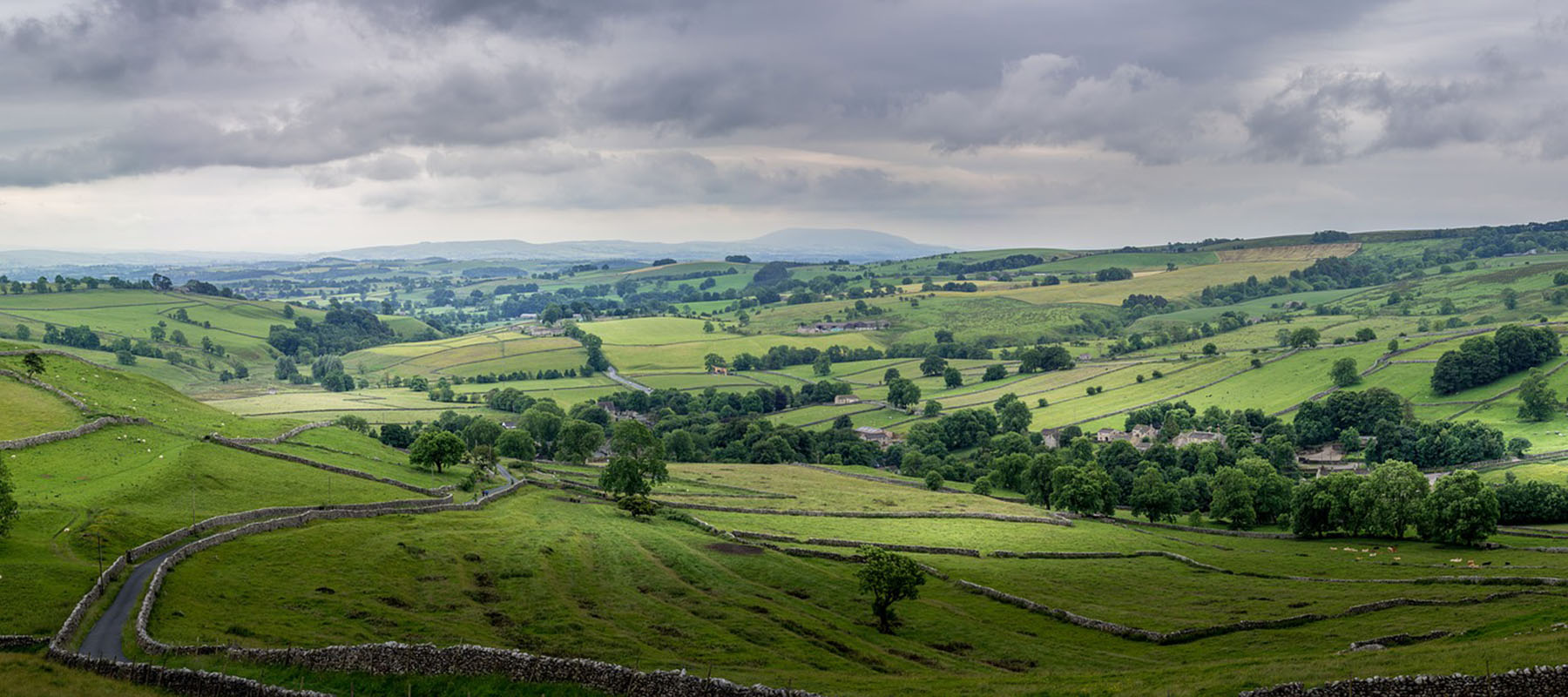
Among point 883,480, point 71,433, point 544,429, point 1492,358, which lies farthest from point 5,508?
point 1492,358

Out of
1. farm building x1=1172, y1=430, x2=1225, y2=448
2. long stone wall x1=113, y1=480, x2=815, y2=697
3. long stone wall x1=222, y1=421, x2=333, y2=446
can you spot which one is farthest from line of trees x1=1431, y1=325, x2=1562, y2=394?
long stone wall x1=222, y1=421, x2=333, y2=446

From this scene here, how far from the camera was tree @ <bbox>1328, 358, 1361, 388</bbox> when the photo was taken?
178375 mm

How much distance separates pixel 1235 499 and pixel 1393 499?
57.4 feet

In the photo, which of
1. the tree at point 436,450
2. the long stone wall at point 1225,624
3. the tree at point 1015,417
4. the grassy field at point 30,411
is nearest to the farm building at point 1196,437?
the tree at point 1015,417

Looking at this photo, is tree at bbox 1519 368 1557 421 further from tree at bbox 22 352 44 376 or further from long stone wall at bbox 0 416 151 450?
tree at bbox 22 352 44 376

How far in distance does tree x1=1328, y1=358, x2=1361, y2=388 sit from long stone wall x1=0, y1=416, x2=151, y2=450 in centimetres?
18110

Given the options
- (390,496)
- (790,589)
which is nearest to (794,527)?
(790,589)

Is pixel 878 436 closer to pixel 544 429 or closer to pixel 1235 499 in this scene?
pixel 544 429

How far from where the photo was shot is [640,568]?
2707 inches

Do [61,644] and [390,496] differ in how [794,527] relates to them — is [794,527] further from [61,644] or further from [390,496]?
[61,644]

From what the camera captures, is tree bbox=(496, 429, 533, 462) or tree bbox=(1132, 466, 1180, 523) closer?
tree bbox=(1132, 466, 1180, 523)

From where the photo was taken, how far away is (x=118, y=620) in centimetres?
4616

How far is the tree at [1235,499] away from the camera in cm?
10681

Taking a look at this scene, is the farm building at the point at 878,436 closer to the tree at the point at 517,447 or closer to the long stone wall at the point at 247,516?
the tree at the point at 517,447
